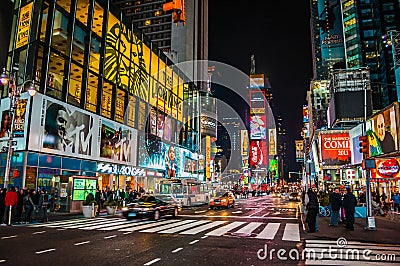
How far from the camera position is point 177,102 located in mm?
55031

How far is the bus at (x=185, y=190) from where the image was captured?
32594 mm

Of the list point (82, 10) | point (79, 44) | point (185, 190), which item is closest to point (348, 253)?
point (185, 190)

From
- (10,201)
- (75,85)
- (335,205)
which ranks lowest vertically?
(335,205)

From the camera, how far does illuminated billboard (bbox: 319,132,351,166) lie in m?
51.7

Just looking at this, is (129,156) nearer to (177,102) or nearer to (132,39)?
(132,39)

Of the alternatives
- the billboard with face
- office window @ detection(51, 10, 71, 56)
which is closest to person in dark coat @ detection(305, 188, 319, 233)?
the billboard with face

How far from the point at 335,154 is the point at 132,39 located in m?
36.2

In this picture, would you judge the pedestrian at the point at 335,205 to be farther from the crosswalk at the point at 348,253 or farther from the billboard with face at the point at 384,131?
the billboard with face at the point at 384,131

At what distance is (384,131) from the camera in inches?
1025

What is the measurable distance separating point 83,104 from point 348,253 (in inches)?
1044

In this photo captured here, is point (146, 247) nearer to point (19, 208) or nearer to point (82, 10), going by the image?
point (19, 208)

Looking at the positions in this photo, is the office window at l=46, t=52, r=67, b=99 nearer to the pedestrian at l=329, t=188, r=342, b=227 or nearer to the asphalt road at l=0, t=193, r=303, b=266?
the asphalt road at l=0, t=193, r=303, b=266

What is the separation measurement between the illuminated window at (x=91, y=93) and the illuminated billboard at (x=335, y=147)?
1460 inches

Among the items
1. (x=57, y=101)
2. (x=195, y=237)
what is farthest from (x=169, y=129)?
(x=195, y=237)
